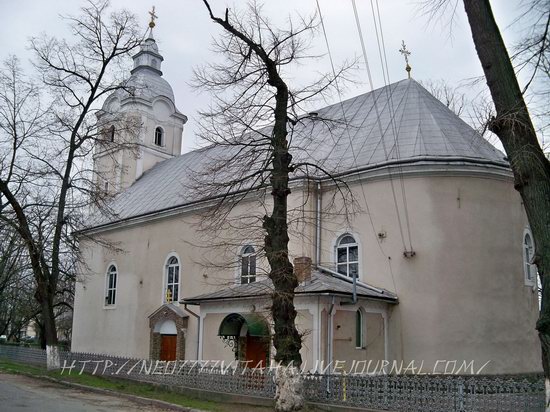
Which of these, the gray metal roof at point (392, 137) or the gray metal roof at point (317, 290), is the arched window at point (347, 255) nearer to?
the gray metal roof at point (317, 290)

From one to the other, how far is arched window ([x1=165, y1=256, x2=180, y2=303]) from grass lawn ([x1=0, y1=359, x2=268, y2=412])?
4.98m

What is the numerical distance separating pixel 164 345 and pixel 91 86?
10.6 m

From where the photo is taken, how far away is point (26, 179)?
21.7 metres

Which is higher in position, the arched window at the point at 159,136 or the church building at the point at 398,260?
the arched window at the point at 159,136

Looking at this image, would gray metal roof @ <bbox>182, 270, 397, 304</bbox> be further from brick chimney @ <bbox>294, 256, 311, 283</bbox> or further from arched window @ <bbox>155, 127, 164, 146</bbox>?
arched window @ <bbox>155, 127, 164, 146</bbox>

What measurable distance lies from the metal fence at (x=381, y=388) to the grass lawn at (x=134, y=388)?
327mm

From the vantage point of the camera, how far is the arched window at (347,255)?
60.0 feet

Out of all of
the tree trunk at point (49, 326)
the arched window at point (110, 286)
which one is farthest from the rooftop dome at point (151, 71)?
the tree trunk at point (49, 326)

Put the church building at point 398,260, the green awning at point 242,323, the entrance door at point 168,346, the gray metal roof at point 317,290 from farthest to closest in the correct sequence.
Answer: the entrance door at point 168,346, the green awning at point 242,323, the church building at point 398,260, the gray metal roof at point 317,290

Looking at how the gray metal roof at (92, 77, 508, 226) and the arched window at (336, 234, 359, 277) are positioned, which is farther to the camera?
the arched window at (336, 234, 359, 277)

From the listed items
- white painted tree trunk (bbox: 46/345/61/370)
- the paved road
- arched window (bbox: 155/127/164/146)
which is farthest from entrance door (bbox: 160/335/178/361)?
arched window (bbox: 155/127/164/146)

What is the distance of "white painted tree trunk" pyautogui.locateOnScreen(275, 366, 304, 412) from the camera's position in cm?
1201

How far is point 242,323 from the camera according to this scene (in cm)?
1767

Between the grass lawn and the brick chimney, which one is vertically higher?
the brick chimney
